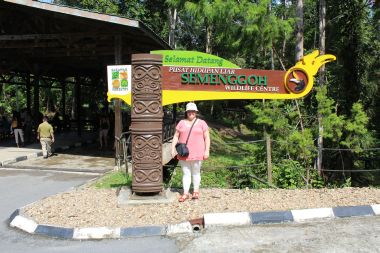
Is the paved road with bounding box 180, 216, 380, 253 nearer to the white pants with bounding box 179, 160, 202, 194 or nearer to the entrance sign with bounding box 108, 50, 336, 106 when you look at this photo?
the white pants with bounding box 179, 160, 202, 194

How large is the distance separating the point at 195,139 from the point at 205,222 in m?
1.52

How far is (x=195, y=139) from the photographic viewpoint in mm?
6672

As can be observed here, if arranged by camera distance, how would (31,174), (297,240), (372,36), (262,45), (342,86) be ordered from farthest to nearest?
(372,36), (342,86), (262,45), (31,174), (297,240)

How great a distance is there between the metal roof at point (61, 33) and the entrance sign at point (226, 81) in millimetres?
2975

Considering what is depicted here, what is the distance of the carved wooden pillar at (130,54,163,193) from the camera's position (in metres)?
6.84

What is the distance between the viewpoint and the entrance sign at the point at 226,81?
8.48 meters

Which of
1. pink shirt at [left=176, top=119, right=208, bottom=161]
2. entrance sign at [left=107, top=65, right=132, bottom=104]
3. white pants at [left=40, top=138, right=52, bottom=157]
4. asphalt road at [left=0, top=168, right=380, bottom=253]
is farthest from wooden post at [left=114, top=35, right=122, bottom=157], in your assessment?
asphalt road at [left=0, top=168, right=380, bottom=253]

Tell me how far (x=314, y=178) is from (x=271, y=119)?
2033mm

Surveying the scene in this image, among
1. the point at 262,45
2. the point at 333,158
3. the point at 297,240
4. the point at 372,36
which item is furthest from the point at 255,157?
the point at 372,36

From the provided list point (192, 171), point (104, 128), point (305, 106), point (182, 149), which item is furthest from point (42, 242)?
point (104, 128)

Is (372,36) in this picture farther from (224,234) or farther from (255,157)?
(224,234)

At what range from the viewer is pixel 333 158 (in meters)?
15.6

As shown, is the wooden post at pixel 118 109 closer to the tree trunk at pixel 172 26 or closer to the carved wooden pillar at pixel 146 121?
the carved wooden pillar at pixel 146 121

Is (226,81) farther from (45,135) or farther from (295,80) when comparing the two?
(45,135)
